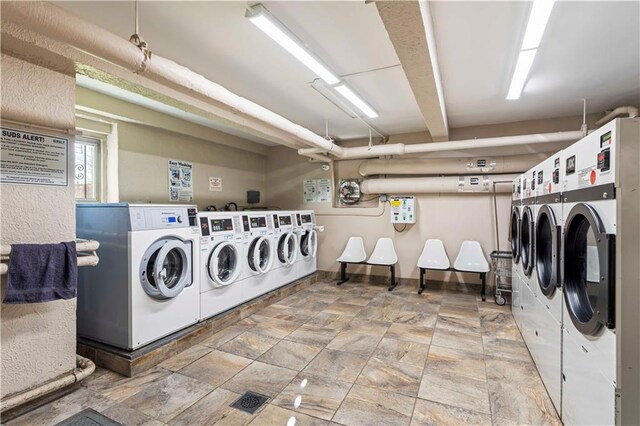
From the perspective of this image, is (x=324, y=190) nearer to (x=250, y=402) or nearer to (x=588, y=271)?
(x=250, y=402)

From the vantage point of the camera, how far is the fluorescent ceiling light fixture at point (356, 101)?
310cm

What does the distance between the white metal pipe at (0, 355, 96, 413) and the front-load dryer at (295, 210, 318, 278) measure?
2.93 metres

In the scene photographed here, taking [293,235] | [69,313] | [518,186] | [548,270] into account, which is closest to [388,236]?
[293,235]

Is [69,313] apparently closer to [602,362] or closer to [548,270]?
[602,362]

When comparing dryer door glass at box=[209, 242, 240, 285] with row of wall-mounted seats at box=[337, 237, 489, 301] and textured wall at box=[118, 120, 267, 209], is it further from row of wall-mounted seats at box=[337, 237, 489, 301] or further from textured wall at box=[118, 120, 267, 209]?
row of wall-mounted seats at box=[337, 237, 489, 301]

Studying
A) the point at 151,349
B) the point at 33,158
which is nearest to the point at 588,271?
the point at 151,349

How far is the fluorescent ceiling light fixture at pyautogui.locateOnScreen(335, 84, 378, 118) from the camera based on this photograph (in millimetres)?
3100

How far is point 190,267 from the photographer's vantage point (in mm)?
2977

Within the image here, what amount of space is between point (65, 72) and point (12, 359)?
1.97 meters

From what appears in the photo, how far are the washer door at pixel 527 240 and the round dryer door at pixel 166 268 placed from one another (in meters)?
3.05

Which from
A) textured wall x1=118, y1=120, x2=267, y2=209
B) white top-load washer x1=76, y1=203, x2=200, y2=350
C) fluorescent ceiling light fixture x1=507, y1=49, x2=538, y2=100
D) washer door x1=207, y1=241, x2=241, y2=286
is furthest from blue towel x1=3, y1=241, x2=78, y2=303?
fluorescent ceiling light fixture x1=507, y1=49, x2=538, y2=100

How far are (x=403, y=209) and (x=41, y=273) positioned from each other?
14.5 ft

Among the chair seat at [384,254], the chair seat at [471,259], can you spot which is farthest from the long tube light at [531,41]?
the chair seat at [384,254]

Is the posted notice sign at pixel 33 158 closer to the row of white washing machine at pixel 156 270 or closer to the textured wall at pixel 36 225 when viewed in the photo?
the textured wall at pixel 36 225
